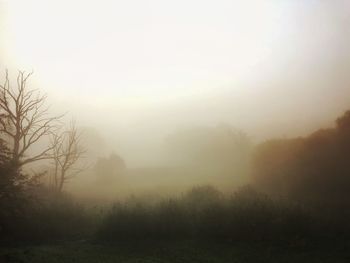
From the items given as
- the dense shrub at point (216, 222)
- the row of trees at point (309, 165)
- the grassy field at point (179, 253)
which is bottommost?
the grassy field at point (179, 253)

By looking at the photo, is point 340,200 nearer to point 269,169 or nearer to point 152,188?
point 269,169

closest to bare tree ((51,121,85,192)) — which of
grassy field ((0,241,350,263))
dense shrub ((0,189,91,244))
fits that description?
dense shrub ((0,189,91,244))

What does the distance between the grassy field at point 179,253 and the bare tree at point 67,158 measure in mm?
27028

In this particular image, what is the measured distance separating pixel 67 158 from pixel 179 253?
33453 millimetres

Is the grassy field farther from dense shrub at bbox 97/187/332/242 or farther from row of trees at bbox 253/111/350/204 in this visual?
row of trees at bbox 253/111/350/204

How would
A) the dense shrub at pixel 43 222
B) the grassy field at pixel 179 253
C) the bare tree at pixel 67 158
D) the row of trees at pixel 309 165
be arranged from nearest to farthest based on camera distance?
1. the grassy field at pixel 179 253
2. the dense shrub at pixel 43 222
3. the row of trees at pixel 309 165
4. the bare tree at pixel 67 158

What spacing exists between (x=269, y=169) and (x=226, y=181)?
4.60 metres

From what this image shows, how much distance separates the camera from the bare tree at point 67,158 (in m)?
55.0

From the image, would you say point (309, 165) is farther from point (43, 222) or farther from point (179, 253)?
point (43, 222)

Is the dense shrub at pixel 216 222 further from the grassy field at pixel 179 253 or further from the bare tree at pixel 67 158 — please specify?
the bare tree at pixel 67 158

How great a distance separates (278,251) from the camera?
83.7 feet

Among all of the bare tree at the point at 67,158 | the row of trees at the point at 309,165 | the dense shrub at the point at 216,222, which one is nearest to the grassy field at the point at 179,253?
the dense shrub at the point at 216,222

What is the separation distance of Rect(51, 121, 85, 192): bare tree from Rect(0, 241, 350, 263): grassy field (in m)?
27.0

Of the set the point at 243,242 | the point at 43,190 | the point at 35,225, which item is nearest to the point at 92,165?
the point at 43,190
